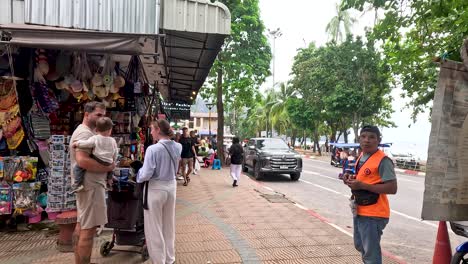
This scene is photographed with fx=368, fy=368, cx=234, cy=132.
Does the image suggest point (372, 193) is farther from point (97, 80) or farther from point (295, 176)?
point (295, 176)

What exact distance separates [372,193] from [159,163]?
7.64 feet

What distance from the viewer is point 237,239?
595 cm

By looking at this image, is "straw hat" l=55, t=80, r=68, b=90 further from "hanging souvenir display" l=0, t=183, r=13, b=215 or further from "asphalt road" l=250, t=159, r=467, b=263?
"asphalt road" l=250, t=159, r=467, b=263

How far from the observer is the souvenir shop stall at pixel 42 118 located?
5.68 meters

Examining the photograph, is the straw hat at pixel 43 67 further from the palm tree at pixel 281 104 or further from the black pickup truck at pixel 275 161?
the palm tree at pixel 281 104

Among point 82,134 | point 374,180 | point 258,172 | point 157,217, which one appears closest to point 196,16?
point 82,134

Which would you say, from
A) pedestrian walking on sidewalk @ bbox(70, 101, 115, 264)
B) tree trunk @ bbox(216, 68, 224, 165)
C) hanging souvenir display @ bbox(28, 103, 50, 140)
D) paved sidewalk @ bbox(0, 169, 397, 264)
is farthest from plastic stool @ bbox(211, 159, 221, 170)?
pedestrian walking on sidewalk @ bbox(70, 101, 115, 264)

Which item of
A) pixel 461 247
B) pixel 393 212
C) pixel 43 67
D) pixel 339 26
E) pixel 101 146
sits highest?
pixel 339 26

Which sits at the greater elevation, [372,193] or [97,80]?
[97,80]

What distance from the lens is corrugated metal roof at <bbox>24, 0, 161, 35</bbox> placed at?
5.50m

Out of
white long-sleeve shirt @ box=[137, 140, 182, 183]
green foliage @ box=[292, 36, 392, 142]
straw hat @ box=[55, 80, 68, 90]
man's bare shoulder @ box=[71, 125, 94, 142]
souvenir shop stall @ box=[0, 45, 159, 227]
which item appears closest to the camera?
man's bare shoulder @ box=[71, 125, 94, 142]

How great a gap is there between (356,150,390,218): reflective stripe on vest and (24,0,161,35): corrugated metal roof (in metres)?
3.56

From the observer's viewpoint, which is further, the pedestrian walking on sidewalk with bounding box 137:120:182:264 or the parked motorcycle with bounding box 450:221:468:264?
the pedestrian walking on sidewalk with bounding box 137:120:182:264

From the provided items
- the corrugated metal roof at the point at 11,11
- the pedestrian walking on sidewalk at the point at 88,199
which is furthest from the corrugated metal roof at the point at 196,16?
the pedestrian walking on sidewalk at the point at 88,199
